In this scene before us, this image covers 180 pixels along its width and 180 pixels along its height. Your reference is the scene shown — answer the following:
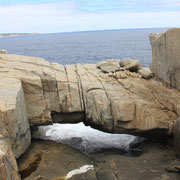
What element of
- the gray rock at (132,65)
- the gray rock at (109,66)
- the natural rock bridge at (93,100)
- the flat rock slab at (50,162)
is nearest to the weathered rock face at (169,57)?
Answer: the natural rock bridge at (93,100)

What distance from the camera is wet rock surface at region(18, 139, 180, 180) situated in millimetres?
13972

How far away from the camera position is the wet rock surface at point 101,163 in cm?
1397

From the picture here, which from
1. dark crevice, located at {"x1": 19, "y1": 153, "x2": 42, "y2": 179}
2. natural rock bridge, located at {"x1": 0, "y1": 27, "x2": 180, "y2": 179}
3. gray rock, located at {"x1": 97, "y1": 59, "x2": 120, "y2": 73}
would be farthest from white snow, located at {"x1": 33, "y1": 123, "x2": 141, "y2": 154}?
gray rock, located at {"x1": 97, "y1": 59, "x2": 120, "y2": 73}

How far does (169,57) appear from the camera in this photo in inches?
722

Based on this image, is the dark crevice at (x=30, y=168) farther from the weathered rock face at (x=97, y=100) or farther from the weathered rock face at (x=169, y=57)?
the weathered rock face at (x=169, y=57)

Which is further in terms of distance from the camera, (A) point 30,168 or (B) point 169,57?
(B) point 169,57

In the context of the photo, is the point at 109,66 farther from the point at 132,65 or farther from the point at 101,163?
the point at 101,163

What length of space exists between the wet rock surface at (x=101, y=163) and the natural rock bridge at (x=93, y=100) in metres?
1.16

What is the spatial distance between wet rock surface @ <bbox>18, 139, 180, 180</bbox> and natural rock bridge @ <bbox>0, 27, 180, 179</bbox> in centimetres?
116

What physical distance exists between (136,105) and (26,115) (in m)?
7.75

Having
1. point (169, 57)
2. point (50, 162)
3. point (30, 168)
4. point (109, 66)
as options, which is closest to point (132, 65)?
point (109, 66)

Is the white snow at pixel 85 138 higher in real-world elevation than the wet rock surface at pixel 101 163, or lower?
lower

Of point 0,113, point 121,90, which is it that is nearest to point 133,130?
point 121,90

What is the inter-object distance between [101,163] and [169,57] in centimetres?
930
